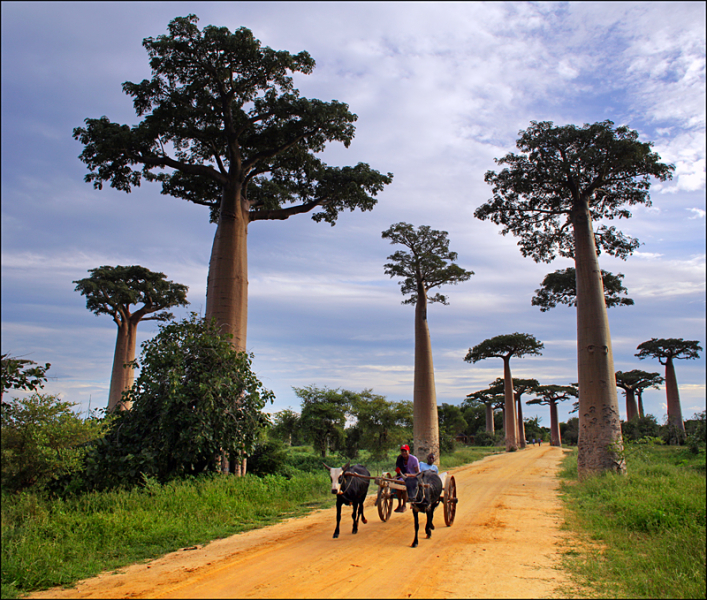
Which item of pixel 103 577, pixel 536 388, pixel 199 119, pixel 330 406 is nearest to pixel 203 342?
pixel 103 577

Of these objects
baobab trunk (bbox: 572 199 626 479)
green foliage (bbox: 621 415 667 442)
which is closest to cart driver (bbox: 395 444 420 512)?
baobab trunk (bbox: 572 199 626 479)

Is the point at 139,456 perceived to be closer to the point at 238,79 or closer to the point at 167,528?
the point at 167,528

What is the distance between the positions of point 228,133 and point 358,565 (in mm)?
12461

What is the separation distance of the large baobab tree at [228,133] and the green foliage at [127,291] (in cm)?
1195

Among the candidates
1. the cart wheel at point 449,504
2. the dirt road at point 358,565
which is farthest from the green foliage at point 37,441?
the cart wheel at point 449,504

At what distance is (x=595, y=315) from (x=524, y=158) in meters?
6.19

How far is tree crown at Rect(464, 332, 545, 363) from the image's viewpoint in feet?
117

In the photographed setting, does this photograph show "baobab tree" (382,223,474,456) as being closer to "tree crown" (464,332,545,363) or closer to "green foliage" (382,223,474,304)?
"green foliage" (382,223,474,304)

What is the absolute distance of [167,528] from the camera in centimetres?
650

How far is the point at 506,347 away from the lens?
1419 inches

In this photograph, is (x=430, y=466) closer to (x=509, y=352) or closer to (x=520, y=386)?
(x=509, y=352)

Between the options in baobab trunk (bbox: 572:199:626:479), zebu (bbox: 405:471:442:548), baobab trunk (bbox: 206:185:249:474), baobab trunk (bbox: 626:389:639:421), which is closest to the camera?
zebu (bbox: 405:471:442:548)

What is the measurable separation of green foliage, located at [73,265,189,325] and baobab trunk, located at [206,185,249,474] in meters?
13.3

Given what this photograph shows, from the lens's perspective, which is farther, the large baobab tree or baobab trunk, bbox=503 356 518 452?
baobab trunk, bbox=503 356 518 452
